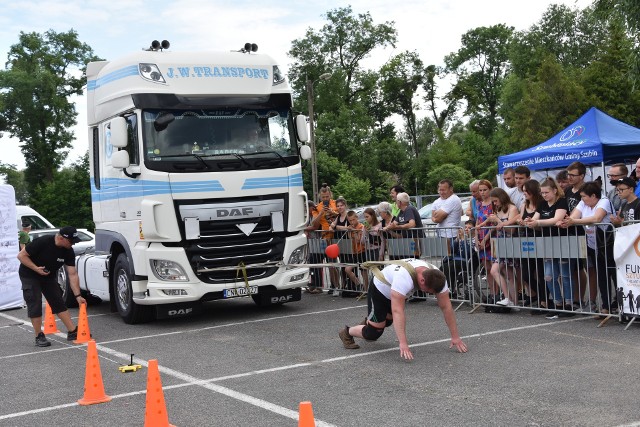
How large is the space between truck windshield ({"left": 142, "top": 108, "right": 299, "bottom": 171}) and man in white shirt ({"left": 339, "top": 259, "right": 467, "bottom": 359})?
3.72m

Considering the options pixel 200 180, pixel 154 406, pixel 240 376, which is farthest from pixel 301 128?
pixel 154 406

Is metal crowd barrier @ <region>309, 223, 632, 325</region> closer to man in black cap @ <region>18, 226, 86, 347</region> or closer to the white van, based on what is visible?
man in black cap @ <region>18, 226, 86, 347</region>

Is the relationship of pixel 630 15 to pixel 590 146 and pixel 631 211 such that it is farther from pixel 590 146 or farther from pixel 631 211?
pixel 631 211

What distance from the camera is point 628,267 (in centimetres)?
942

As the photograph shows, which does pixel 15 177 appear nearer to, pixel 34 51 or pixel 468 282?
pixel 34 51

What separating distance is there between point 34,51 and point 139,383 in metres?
61.3

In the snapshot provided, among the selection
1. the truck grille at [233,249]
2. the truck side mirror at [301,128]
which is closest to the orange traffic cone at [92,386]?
the truck grille at [233,249]

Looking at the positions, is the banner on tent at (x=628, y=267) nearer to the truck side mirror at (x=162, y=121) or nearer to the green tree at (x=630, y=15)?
the truck side mirror at (x=162, y=121)

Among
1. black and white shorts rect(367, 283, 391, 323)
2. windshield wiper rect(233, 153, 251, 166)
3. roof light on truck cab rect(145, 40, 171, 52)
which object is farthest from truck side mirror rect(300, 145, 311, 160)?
black and white shorts rect(367, 283, 391, 323)

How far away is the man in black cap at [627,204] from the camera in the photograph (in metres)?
9.58

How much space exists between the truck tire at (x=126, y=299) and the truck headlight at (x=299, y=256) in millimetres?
2289

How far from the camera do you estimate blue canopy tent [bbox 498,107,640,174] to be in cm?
1669

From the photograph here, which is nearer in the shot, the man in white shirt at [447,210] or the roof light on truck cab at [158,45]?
the roof light on truck cab at [158,45]

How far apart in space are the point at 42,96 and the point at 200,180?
53551 millimetres
